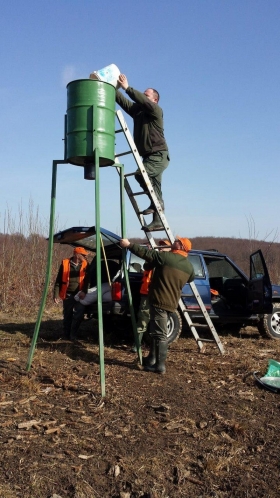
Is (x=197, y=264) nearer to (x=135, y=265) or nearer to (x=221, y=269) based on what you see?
(x=135, y=265)

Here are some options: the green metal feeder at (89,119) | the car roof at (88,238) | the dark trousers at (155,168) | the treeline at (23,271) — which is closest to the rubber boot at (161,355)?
the car roof at (88,238)

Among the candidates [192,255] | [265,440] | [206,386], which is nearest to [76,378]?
[206,386]

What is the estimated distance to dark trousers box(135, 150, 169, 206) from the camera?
25.4 ft

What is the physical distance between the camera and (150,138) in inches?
301

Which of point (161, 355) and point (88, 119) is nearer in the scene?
point (88, 119)

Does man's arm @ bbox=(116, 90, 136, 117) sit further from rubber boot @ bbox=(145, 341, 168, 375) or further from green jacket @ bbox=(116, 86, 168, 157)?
rubber boot @ bbox=(145, 341, 168, 375)

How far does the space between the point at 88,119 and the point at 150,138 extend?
149 centimetres

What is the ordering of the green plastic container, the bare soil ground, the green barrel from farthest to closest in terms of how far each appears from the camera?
the green plastic container, the green barrel, the bare soil ground

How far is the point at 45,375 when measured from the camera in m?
6.78

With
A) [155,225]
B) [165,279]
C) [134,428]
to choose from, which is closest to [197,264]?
[155,225]

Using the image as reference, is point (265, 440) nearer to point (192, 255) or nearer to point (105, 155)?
point (105, 155)

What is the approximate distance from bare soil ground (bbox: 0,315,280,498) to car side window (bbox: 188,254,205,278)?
2.04m

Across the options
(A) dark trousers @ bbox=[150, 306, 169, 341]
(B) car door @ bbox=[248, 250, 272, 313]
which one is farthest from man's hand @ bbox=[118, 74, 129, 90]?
(B) car door @ bbox=[248, 250, 272, 313]

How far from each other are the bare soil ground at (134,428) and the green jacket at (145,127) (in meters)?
3.19
